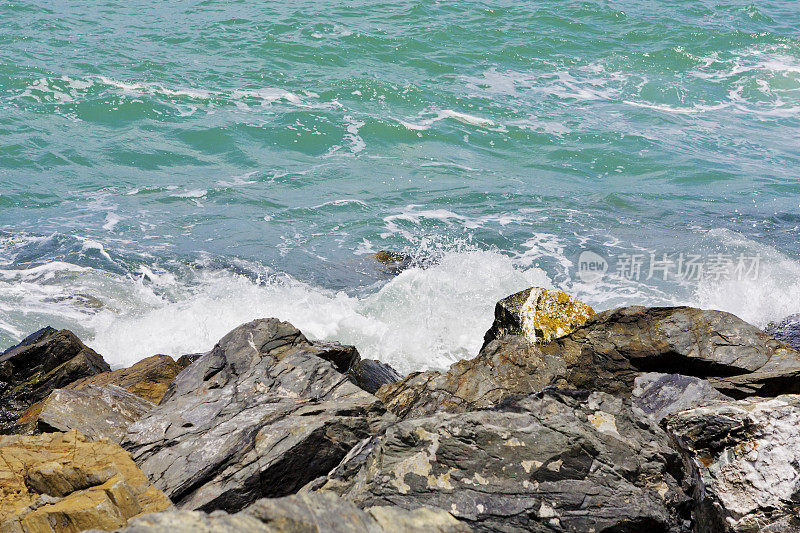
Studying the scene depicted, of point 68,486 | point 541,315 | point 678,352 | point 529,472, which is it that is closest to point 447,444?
point 529,472

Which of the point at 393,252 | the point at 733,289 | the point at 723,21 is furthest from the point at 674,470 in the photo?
the point at 723,21

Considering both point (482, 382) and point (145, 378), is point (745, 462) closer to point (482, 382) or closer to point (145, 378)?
point (482, 382)

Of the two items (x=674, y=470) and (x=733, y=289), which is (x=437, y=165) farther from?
(x=674, y=470)

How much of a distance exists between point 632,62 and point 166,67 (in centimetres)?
1781

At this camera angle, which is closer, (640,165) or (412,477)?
(412,477)

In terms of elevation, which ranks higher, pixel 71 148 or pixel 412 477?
pixel 412 477

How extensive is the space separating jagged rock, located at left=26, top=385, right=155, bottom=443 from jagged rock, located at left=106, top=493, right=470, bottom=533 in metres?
3.15

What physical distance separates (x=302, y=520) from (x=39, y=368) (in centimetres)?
647

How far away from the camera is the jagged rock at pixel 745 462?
156 inches

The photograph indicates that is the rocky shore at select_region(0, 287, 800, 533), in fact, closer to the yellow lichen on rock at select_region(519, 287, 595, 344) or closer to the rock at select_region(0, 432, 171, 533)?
the rock at select_region(0, 432, 171, 533)

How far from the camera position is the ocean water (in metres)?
11.5

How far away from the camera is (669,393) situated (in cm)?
558

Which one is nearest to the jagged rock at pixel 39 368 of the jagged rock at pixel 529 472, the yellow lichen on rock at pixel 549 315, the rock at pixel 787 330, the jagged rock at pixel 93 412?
the jagged rock at pixel 93 412

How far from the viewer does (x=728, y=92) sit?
995 inches
